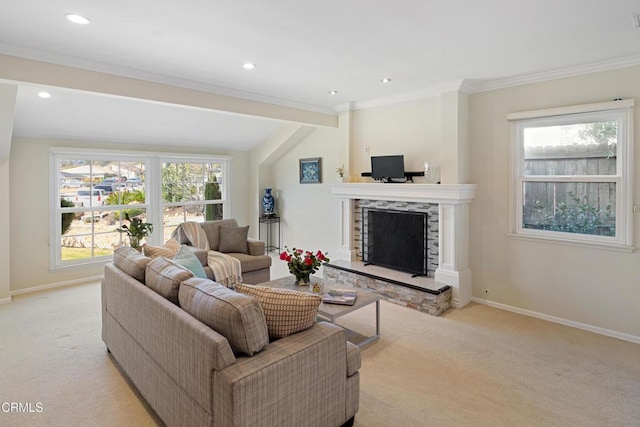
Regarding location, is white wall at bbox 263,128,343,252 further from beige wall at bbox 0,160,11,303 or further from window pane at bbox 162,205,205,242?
beige wall at bbox 0,160,11,303

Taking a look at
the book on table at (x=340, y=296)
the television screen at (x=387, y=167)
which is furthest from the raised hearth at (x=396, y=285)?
the television screen at (x=387, y=167)

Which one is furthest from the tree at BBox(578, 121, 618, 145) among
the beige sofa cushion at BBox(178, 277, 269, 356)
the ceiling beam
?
the beige sofa cushion at BBox(178, 277, 269, 356)

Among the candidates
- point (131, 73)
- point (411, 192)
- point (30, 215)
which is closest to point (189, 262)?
point (131, 73)

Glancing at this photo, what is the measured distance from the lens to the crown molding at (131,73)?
305 centimetres

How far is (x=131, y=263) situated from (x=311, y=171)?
401 centimetres

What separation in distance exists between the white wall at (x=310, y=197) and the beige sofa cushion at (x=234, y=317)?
377 centimetres

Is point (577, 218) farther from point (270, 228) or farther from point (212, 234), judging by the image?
point (270, 228)

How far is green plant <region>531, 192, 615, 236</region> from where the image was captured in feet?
11.9

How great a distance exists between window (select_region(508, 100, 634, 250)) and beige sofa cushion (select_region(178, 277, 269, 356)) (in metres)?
3.42

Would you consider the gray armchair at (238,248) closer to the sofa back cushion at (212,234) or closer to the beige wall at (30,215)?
the sofa back cushion at (212,234)

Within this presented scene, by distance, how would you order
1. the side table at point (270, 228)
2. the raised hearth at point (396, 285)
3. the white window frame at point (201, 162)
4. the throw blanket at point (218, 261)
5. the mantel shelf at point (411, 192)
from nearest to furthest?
the raised hearth at point (396, 285), the mantel shelf at point (411, 192), the throw blanket at point (218, 261), the white window frame at point (201, 162), the side table at point (270, 228)

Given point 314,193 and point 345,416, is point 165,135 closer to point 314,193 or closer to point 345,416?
point 314,193

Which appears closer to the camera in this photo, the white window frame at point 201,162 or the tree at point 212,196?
the white window frame at point 201,162

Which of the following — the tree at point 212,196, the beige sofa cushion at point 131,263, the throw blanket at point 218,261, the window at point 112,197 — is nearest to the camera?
the beige sofa cushion at point 131,263
